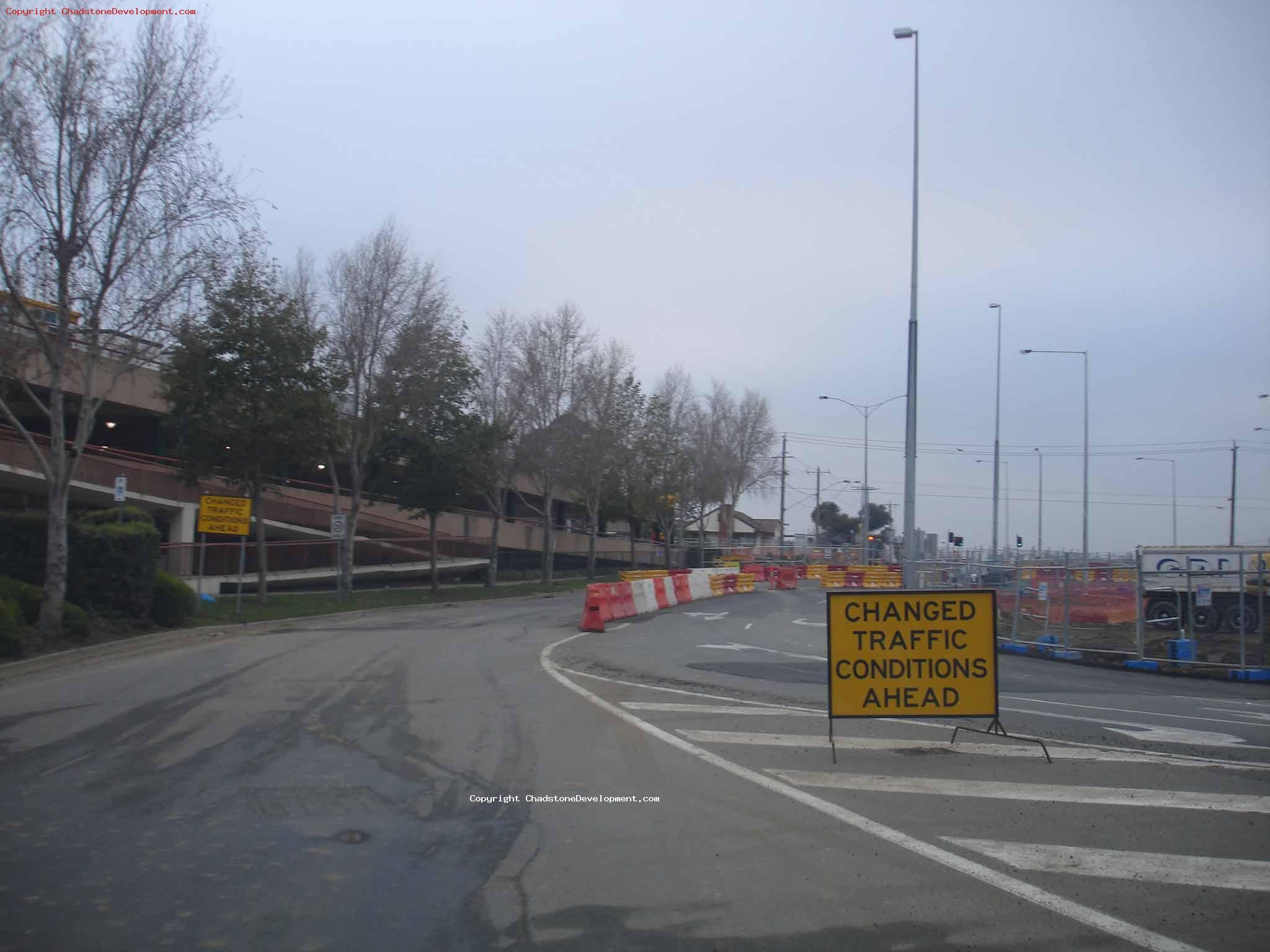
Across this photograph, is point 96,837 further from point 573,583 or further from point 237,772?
point 573,583

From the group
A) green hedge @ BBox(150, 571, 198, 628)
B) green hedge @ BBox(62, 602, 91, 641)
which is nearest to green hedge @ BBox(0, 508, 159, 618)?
green hedge @ BBox(150, 571, 198, 628)

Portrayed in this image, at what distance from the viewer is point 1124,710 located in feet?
46.6

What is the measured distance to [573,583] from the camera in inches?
2116

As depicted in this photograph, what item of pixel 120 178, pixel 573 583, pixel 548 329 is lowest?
pixel 573 583

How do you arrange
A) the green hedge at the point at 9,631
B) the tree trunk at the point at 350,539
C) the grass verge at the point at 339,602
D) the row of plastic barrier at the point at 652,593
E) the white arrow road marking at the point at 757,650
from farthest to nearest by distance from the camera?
the tree trunk at the point at 350,539
the grass verge at the point at 339,602
the row of plastic barrier at the point at 652,593
the white arrow road marking at the point at 757,650
the green hedge at the point at 9,631

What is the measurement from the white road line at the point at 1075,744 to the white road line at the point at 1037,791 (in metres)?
1.27

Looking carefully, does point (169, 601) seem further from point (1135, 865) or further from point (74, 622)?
point (1135, 865)

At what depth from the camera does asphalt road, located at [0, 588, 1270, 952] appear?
552 cm

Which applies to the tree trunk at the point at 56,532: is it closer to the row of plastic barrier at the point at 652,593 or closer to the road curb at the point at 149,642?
the road curb at the point at 149,642

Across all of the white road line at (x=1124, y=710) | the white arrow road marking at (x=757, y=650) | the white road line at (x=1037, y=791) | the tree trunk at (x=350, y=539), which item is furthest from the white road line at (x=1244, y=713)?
the tree trunk at (x=350, y=539)

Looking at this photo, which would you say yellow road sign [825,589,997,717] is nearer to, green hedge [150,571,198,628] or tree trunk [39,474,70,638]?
tree trunk [39,474,70,638]

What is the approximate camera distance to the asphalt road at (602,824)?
18.1 ft

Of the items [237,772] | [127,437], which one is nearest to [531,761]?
[237,772]

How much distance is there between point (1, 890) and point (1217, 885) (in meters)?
6.99
